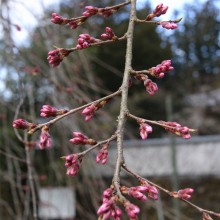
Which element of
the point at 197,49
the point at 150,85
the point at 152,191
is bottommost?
the point at 152,191

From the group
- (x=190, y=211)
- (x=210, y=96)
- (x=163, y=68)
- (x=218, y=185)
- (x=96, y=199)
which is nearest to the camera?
(x=163, y=68)

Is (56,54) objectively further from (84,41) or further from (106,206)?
(106,206)

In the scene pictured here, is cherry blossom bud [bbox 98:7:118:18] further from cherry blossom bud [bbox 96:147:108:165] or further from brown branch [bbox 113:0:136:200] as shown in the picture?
cherry blossom bud [bbox 96:147:108:165]

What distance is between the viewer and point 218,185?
4090 mm

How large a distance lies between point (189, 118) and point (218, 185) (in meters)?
4.86

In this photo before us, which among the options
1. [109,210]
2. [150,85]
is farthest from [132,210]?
[150,85]

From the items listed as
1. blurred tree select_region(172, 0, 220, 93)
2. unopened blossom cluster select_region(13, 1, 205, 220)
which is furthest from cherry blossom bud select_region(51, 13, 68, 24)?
blurred tree select_region(172, 0, 220, 93)

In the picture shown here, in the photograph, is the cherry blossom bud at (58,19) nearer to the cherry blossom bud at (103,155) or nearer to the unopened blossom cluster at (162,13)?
the unopened blossom cluster at (162,13)

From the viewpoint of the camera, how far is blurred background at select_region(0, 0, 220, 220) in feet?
6.29

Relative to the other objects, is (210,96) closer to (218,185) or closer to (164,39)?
(164,39)

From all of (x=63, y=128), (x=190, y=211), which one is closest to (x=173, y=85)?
(x=190, y=211)

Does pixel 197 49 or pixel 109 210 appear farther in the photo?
pixel 197 49

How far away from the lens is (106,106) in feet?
22.6

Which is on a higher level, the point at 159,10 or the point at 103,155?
the point at 159,10
